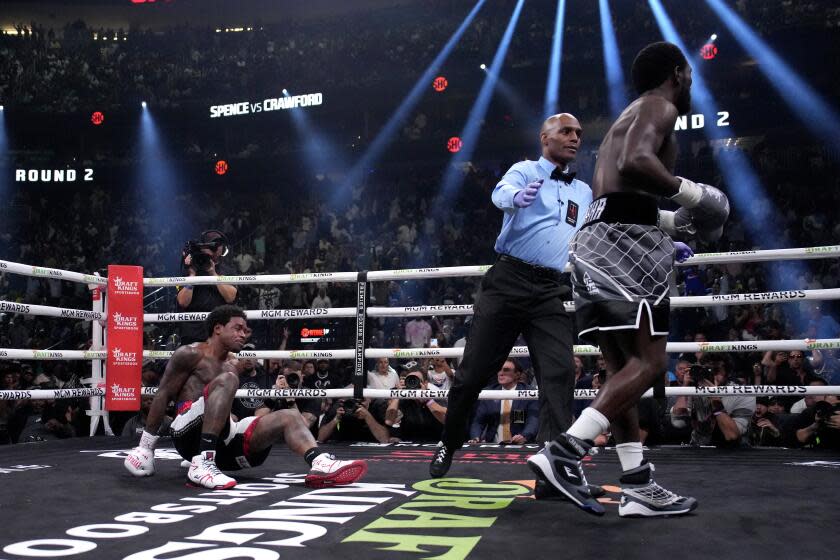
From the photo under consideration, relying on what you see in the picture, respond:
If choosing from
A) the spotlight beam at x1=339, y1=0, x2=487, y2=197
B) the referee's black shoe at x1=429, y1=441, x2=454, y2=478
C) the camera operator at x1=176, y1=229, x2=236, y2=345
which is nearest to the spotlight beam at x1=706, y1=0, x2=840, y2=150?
the spotlight beam at x1=339, y1=0, x2=487, y2=197

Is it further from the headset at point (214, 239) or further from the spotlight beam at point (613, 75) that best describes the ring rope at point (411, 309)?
the spotlight beam at point (613, 75)

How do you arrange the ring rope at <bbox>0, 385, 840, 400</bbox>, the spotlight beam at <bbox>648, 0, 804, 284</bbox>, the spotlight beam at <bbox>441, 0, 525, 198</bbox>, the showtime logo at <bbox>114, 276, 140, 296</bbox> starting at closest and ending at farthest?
the ring rope at <bbox>0, 385, 840, 400</bbox>
the showtime logo at <bbox>114, 276, 140, 296</bbox>
the spotlight beam at <bbox>648, 0, 804, 284</bbox>
the spotlight beam at <bbox>441, 0, 525, 198</bbox>

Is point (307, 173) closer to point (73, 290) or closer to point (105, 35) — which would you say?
point (73, 290)

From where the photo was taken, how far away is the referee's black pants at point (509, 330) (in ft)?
9.68

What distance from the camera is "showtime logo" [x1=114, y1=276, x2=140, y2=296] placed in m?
5.04

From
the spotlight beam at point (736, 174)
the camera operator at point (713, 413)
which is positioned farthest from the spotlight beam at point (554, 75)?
the camera operator at point (713, 413)

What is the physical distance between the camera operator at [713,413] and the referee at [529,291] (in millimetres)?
1759

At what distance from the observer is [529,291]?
9.73ft

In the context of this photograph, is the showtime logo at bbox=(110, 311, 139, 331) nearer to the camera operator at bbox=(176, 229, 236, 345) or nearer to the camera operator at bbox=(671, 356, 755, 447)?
the camera operator at bbox=(176, 229, 236, 345)

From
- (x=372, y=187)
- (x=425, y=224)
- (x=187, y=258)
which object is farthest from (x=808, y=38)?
(x=187, y=258)

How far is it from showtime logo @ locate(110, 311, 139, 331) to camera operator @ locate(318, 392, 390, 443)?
4.55 ft

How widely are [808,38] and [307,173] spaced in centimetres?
1051

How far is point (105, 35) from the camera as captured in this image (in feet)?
69.1

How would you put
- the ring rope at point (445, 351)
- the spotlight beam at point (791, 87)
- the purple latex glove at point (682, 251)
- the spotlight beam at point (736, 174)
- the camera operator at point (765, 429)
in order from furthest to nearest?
1. the spotlight beam at point (791, 87)
2. the spotlight beam at point (736, 174)
3. the camera operator at point (765, 429)
4. the ring rope at point (445, 351)
5. the purple latex glove at point (682, 251)
